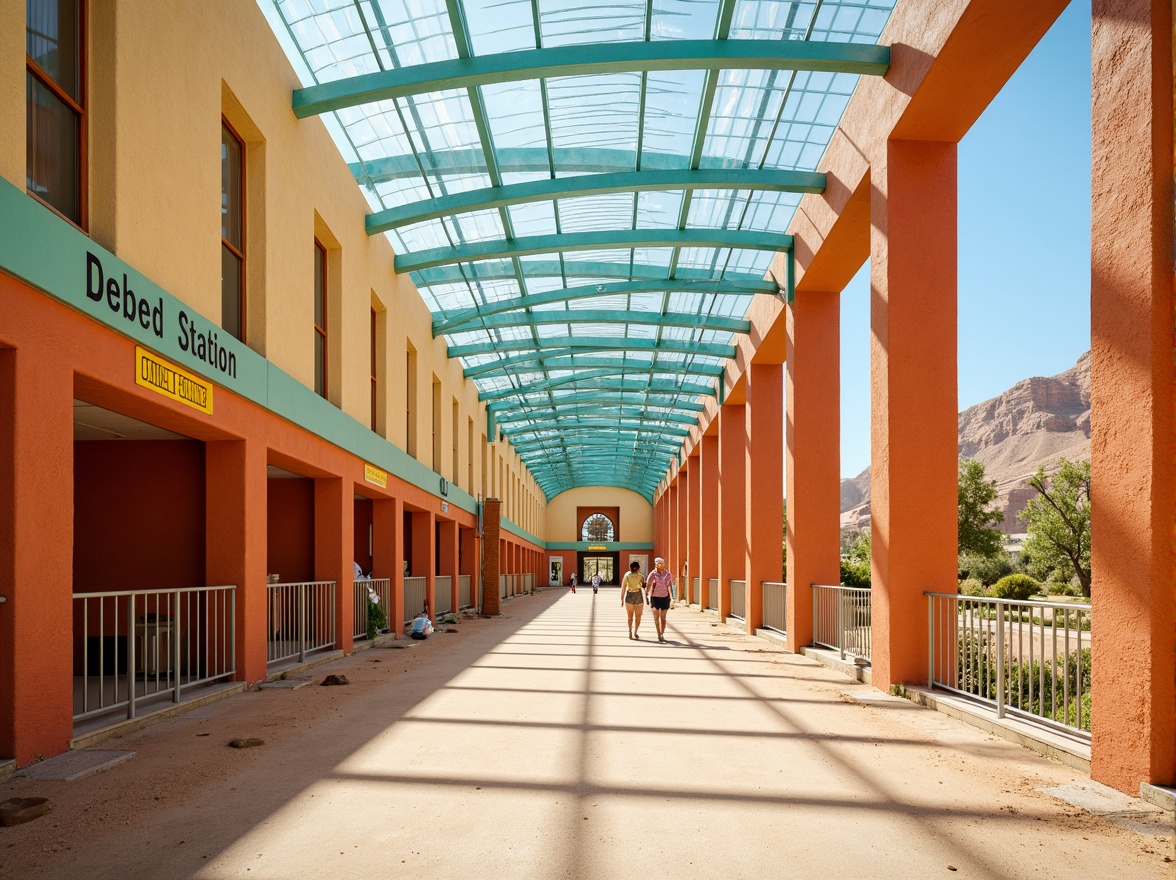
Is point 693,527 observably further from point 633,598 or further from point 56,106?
point 56,106

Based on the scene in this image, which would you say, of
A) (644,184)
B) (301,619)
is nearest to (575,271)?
(644,184)

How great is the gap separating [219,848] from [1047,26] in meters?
8.98

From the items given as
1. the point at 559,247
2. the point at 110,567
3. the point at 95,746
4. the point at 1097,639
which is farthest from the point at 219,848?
the point at 559,247

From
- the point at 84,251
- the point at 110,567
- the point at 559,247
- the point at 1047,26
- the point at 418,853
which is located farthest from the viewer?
the point at 559,247

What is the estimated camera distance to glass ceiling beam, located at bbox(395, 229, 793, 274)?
50.8ft

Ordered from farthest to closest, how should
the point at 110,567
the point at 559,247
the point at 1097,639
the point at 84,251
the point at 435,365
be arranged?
1. the point at 435,365
2. the point at 559,247
3. the point at 110,567
4. the point at 84,251
5. the point at 1097,639

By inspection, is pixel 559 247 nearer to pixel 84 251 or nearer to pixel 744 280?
pixel 744 280

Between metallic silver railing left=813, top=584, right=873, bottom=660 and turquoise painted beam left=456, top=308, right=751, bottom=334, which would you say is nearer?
metallic silver railing left=813, top=584, right=873, bottom=660

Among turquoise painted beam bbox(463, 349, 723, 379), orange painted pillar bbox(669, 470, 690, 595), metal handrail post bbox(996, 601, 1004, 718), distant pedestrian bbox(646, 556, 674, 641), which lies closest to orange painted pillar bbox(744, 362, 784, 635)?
distant pedestrian bbox(646, 556, 674, 641)

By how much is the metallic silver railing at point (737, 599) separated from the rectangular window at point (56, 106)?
58.2 feet

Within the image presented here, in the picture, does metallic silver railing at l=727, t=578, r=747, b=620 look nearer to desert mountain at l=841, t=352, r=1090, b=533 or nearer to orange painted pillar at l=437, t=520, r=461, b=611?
orange painted pillar at l=437, t=520, r=461, b=611

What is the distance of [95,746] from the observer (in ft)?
21.5

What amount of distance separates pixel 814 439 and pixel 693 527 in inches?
748

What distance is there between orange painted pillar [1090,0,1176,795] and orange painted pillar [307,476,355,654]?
1043 cm
